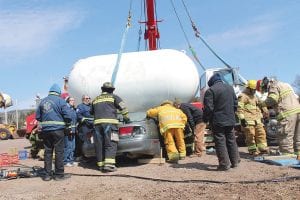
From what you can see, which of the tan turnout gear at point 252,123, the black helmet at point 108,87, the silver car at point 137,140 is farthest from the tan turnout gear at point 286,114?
the black helmet at point 108,87

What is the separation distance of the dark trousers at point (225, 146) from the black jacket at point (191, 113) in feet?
6.47

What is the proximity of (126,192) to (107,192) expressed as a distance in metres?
0.31

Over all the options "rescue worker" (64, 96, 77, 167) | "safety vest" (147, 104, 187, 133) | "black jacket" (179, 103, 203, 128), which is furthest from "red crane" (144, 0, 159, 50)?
"safety vest" (147, 104, 187, 133)

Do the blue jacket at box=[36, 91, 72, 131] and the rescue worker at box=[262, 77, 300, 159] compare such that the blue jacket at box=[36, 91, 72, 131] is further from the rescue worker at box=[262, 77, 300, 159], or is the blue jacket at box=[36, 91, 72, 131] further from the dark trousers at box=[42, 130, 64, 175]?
the rescue worker at box=[262, 77, 300, 159]

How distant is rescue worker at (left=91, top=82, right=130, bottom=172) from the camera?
858cm

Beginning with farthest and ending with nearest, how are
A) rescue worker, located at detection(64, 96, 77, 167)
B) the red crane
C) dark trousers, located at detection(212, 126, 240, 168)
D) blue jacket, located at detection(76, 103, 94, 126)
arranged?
the red crane, blue jacket, located at detection(76, 103, 94, 126), rescue worker, located at detection(64, 96, 77, 167), dark trousers, located at detection(212, 126, 240, 168)

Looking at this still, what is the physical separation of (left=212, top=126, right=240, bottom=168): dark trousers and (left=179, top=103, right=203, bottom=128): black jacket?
197 centimetres

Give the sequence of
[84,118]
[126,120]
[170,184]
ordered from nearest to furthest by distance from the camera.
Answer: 1. [170,184]
2. [126,120]
3. [84,118]

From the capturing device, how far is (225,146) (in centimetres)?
794

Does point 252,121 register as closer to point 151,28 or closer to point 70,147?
point 70,147

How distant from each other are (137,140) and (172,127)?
0.85 meters

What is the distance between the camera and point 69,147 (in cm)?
980

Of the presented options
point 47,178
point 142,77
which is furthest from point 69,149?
point 142,77

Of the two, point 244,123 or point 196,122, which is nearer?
point 244,123
